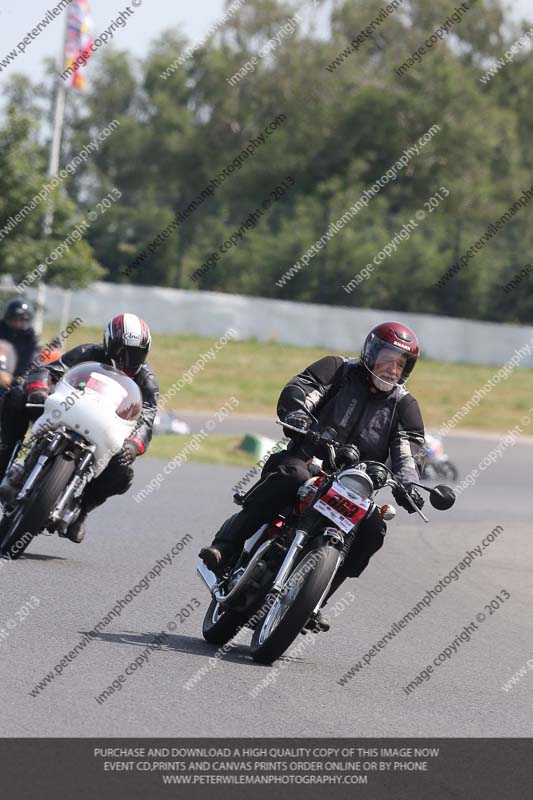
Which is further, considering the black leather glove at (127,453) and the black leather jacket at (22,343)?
the black leather jacket at (22,343)

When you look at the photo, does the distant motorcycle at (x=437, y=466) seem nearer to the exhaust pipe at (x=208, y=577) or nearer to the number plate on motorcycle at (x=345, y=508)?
the exhaust pipe at (x=208, y=577)

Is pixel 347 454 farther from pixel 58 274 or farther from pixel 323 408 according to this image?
pixel 58 274

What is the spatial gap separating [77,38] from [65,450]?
69.3 ft

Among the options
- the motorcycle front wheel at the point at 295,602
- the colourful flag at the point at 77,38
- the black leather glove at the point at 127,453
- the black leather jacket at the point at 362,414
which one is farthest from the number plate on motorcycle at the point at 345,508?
the colourful flag at the point at 77,38

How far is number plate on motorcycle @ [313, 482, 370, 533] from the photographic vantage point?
6441mm

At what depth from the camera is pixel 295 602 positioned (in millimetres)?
6227

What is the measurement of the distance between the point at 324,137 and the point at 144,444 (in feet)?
142

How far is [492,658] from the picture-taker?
7.59 metres

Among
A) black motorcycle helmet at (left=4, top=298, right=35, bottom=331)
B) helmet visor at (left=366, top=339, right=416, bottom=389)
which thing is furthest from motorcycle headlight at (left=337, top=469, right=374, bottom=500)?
black motorcycle helmet at (left=4, top=298, right=35, bottom=331)

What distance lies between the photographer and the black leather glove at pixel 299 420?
6.75 m

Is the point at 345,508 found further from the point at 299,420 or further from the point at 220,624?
the point at 220,624

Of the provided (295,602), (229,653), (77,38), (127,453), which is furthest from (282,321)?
(295,602)
